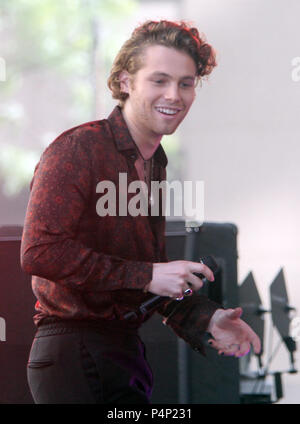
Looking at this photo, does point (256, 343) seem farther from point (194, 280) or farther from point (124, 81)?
point (124, 81)

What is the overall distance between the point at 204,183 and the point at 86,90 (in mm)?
1465

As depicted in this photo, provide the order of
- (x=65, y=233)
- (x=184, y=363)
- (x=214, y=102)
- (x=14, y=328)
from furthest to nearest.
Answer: (x=214, y=102) < (x=184, y=363) < (x=14, y=328) < (x=65, y=233)

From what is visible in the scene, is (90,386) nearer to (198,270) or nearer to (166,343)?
(198,270)

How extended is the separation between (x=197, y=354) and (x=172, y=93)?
1.00 m

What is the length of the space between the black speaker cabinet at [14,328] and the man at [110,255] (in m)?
0.64

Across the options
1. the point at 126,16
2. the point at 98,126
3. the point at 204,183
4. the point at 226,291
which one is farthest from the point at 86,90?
the point at 98,126

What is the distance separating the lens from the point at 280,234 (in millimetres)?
4809

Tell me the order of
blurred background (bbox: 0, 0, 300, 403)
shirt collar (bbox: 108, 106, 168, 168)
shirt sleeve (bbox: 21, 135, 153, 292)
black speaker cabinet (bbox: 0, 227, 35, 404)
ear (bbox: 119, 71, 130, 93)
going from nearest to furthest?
1. shirt sleeve (bbox: 21, 135, 153, 292)
2. shirt collar (bbox: 108, 106, 168, 168)
3. ear (bbox: 119, 71, 130, 93)
4. black speaker cabinet (bbox: 0, 227, 35, 404)
5. blurred background (bbox: 0, 0, 300, 403)

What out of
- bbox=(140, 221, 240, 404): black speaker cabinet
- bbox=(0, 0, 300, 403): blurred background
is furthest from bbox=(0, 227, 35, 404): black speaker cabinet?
bbox=(0, 0, 300, 403): blurred background

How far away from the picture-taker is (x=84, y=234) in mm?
1188

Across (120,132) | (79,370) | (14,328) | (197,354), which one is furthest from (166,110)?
(197,354)

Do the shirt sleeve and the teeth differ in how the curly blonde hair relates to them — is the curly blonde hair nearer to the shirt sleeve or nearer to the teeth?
the teeth

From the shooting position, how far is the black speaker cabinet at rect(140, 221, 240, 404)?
200 centimetres

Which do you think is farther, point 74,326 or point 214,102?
point 214,102
